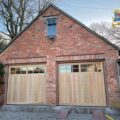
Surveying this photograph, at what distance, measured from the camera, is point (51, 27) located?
12188 millimetres

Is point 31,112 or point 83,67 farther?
point 83,67

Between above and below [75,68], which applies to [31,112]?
below

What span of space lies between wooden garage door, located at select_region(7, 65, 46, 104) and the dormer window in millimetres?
2112

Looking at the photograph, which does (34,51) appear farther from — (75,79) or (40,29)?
(75,79)

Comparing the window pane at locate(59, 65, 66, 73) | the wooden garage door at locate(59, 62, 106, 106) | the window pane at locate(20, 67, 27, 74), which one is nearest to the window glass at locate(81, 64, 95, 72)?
the wooden garage door at locate(59, 62, 106, 106)

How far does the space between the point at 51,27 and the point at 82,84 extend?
4.23 m

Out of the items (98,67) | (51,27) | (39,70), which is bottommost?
(39,70)

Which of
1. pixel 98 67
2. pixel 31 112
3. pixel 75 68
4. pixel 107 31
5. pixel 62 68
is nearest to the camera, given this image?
pixel 31 112

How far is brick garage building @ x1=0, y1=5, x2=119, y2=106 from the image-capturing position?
35.4 ft

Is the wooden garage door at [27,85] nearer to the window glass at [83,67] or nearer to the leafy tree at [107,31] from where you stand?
the window glass at [83,67]

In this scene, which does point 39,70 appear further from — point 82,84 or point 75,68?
point 82,84

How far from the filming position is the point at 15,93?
12.1m

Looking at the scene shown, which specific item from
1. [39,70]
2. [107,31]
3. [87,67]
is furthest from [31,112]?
[107,31]

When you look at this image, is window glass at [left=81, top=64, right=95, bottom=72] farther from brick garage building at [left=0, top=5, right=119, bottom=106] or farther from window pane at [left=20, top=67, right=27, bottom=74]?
window pane at [left=20, top=67, right=27, bottom=74]
